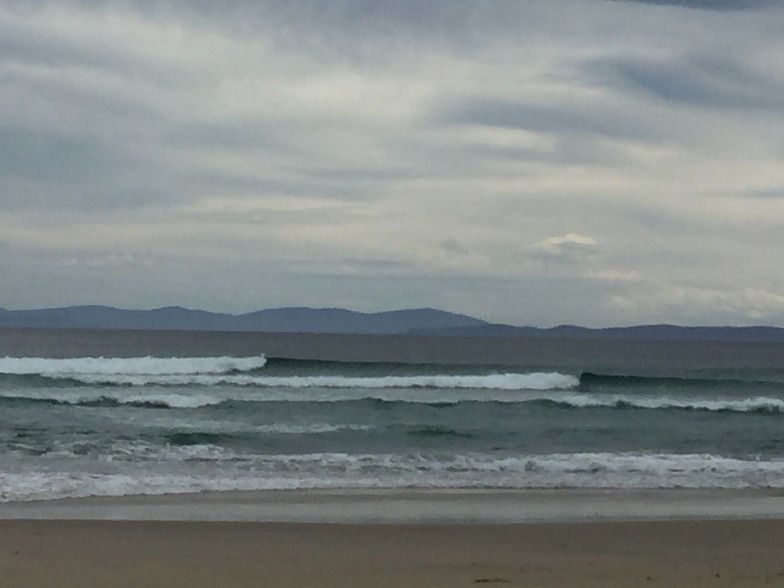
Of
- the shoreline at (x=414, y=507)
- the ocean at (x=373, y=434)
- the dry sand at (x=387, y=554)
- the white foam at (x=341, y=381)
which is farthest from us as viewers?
the white foam at (x=341, y=381)

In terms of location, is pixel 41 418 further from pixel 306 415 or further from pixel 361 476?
pixel 361 476

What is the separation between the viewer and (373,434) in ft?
54.9

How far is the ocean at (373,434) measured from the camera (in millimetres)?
11930

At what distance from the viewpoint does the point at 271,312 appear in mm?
166500

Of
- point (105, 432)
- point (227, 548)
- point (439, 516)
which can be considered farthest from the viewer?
point (105, 432)

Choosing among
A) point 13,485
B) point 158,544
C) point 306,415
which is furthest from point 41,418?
point 158,544

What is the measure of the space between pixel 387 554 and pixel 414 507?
2591 millimetres

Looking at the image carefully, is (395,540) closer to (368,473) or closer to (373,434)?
(368,473)

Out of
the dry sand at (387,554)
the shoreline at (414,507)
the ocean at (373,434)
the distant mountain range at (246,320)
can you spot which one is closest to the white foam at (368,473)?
the ocean at (373,434)

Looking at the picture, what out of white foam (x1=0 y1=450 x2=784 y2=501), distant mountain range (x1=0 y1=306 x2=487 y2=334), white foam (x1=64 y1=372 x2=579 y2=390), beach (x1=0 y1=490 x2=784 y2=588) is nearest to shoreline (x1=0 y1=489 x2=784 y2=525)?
beach (x1=0 y1=490 x2=784 y2=588)

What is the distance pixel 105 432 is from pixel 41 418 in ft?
8.41

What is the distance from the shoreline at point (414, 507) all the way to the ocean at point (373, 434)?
524 millimetres

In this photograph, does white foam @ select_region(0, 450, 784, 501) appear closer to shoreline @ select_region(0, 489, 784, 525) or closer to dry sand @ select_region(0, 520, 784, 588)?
shoreline @ select_region(0, 489, 784, 525)

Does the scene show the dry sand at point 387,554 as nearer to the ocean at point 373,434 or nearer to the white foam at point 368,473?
the white foam at point 368,473
